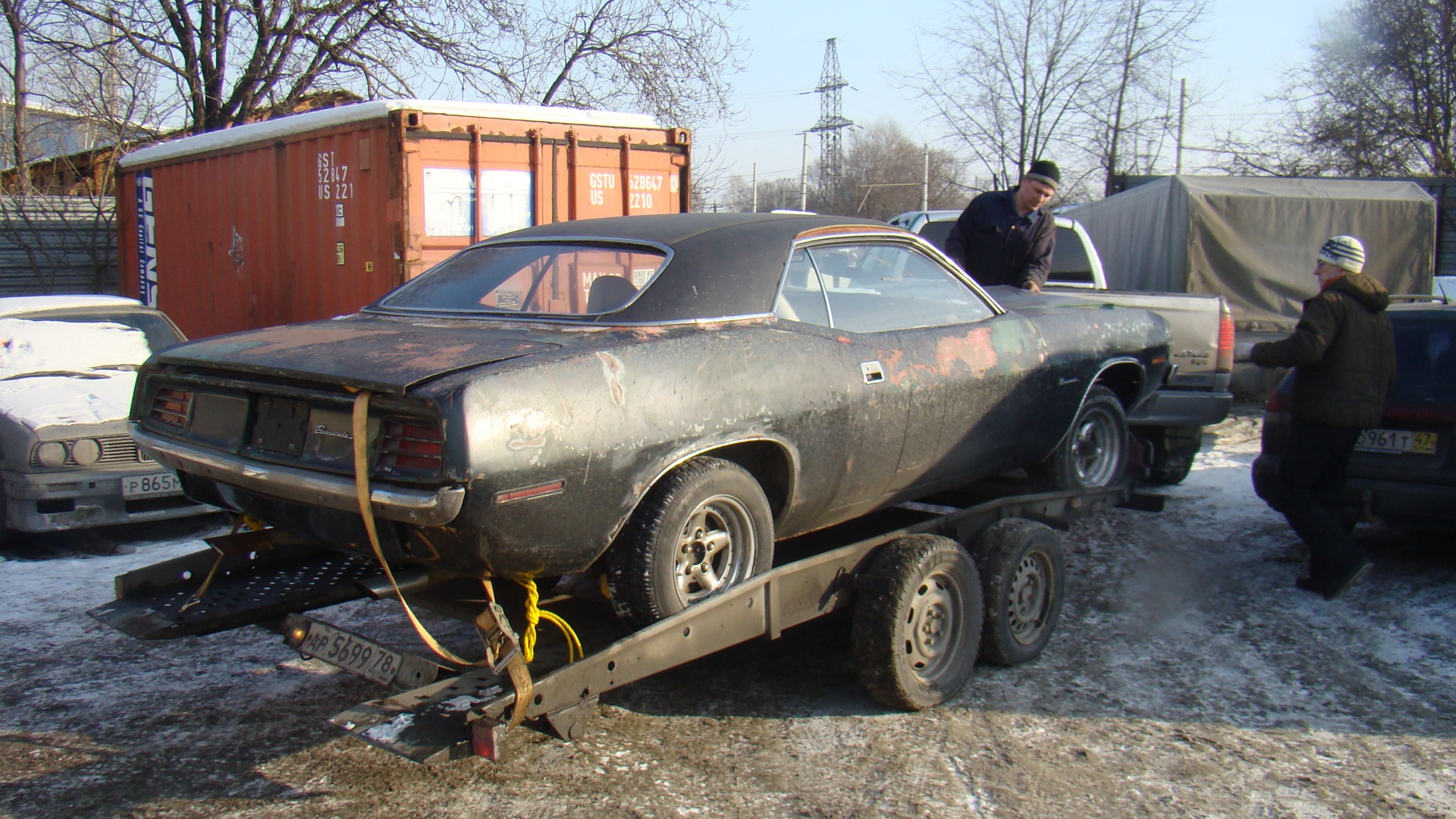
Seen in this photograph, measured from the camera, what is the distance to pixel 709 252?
3.67m

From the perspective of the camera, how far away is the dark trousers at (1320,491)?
5.08 metres

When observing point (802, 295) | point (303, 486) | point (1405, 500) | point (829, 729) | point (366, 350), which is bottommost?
point (829, 729)

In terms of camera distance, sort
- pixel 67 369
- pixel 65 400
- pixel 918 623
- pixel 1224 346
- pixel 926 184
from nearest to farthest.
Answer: pixel 918 623 < pixel 65 400 < pixel 67 369 < pixel 1224 346 < pixel 926 184

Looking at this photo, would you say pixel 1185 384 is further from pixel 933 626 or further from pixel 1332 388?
pixel 933 626

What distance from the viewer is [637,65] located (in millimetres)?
16625

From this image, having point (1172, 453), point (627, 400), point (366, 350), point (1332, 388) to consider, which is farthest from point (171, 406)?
point (1172, 453)

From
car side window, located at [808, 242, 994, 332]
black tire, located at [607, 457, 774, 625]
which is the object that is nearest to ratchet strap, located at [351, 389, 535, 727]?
black tire, located at [607, 457, 774, 625]

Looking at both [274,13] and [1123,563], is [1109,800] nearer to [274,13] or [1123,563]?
[1123,563]

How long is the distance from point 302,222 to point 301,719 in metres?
6.27

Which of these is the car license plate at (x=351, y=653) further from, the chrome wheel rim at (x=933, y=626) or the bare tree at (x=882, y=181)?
the bare tree at (x=882, y=181)

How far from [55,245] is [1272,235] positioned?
16122 millimetres

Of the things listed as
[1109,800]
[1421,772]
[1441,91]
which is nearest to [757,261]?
[1109,800]

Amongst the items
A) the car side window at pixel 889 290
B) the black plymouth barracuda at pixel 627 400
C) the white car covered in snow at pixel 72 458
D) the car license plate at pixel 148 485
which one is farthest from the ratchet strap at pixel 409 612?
the car license plate at pixel 148 485

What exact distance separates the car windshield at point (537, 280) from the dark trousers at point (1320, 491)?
134 inches
